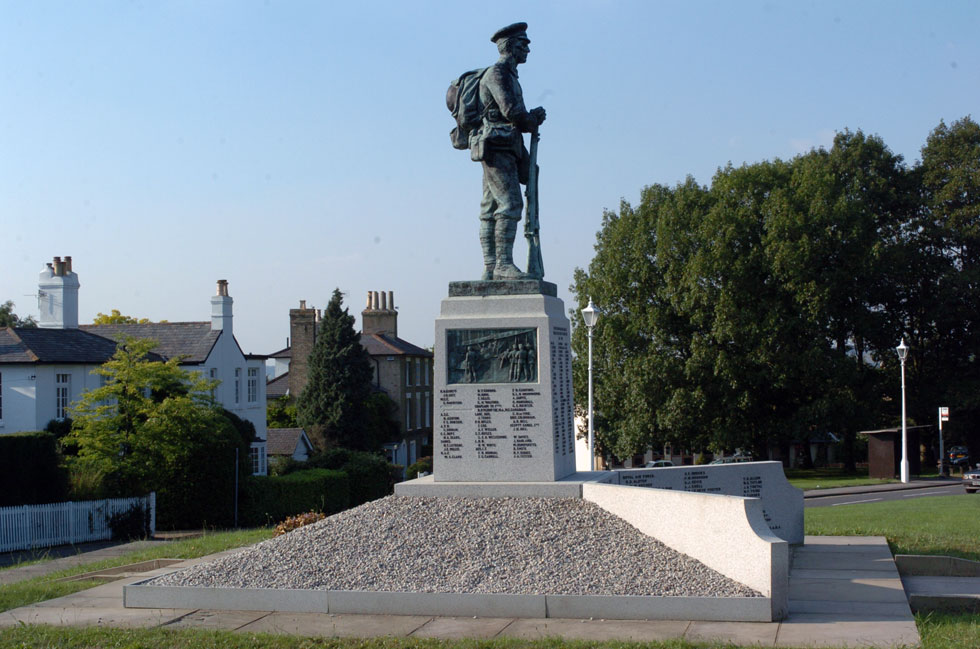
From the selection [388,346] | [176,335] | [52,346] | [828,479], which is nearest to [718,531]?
[52,346]

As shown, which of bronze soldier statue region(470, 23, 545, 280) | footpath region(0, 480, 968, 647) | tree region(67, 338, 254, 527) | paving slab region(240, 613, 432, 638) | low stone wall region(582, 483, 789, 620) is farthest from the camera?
tree region(67, 338, 254, 527)

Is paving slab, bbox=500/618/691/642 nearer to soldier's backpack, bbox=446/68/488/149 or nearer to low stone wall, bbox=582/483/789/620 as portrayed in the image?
low stone wall, bbox=582/483/789/620

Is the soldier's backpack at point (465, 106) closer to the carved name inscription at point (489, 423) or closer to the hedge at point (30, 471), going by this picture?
the carved name inscription at point (489, 423)

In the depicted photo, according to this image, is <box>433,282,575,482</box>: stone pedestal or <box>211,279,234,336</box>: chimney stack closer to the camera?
<box>433,282,575,482</box>: stone pedestal

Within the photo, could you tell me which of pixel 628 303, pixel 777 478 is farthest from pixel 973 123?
pixel 777 478

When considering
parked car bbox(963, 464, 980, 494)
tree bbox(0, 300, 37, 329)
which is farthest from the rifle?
tree bbox(0, 300, 37, 329)

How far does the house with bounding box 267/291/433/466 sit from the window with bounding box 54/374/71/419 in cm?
2312

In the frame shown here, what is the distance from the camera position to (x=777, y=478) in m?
15.0

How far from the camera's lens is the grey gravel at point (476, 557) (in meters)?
9.99

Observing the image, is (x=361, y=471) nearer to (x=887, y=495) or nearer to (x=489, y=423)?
(x=887, y=495)

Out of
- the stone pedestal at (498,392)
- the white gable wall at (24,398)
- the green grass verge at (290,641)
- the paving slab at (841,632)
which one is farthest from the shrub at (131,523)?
the paving slab at (841,632)

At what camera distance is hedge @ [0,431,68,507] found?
2628cm

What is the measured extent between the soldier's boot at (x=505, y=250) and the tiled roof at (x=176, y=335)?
101 ft

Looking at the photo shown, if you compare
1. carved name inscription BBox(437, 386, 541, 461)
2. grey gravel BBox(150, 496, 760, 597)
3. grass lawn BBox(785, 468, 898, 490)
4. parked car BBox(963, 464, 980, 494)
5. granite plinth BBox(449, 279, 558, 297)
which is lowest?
grass lawn BBox(785, 468, 898, 490)
